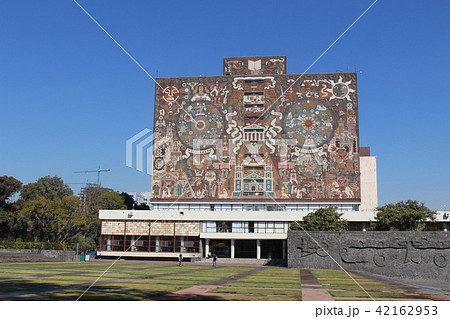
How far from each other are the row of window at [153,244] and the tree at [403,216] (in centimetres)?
2573

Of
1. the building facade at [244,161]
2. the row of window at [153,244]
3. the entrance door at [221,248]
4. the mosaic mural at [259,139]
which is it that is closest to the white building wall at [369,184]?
the building facade at [244,161]

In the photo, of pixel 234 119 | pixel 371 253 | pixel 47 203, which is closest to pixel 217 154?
pixel 234 119

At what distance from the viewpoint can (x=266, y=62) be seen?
246 feet

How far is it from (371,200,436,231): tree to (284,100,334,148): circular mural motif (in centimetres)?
1718

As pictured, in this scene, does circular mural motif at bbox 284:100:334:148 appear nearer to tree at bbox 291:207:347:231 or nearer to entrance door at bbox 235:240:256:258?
tree at bbox 291:207:347:231

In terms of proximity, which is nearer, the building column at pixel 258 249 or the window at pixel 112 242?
the building column at pixel 258 249

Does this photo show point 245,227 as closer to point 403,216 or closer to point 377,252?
point 403,216

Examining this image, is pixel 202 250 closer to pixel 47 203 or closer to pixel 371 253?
pixel 47 203

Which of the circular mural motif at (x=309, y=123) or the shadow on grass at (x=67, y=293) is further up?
the circular mural motif at (x=309, y=123)

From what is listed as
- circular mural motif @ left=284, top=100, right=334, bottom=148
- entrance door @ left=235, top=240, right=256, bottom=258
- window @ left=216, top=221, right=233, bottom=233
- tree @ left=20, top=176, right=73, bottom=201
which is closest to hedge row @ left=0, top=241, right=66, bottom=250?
tree @ left=20, top=176, right=73, bottom=201

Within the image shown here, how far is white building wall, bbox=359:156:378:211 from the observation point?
87.4m

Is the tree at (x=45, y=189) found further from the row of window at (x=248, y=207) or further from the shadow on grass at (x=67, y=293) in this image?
the shadow on grass at (x=67, y=293)

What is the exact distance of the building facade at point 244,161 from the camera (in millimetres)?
65438
